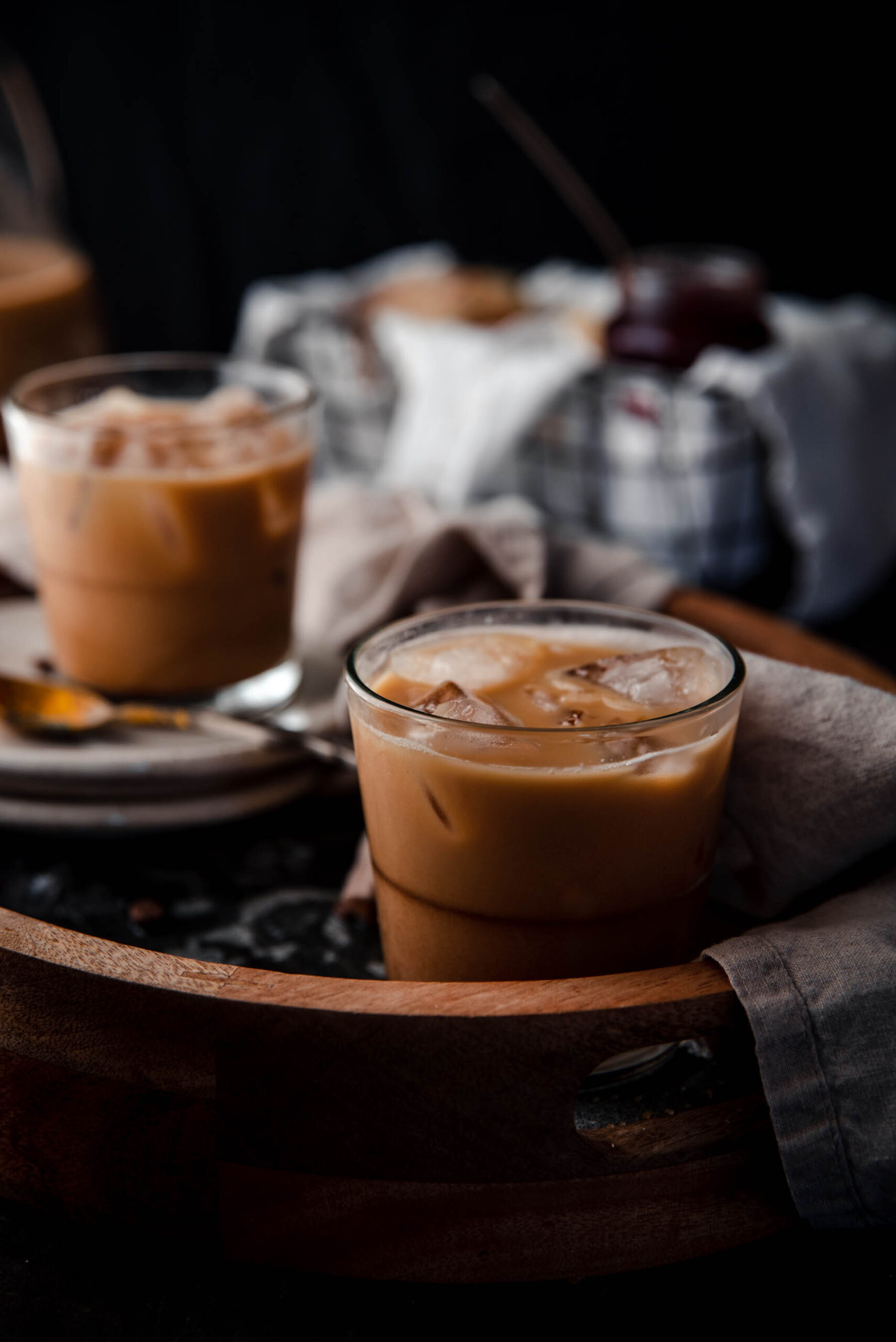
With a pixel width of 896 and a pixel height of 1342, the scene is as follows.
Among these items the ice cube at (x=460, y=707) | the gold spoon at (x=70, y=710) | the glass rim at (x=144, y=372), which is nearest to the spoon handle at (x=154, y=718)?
the gold spoon at (x=70, y=710)

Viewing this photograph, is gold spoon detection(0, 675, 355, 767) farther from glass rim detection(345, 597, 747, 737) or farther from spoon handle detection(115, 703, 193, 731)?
glass rim detection(345, 597, 747, 737)

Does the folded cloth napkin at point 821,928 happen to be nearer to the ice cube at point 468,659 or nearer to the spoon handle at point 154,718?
the ice cube at point 468,659

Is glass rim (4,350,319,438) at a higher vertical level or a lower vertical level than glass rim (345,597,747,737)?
higher

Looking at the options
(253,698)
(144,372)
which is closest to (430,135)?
(144,372)

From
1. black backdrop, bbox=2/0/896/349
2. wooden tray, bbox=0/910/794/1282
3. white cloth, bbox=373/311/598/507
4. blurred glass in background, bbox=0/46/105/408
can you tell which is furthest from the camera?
black backdrop, bbox=2/0/896/349

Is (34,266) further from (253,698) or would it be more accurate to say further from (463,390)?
(253,698)

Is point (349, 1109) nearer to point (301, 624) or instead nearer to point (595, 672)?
point (595, 672)

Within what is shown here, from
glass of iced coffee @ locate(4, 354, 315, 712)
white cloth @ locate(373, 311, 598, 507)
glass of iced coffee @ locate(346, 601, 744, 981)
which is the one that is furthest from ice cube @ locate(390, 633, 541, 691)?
white cloth @ locate(373, 311, 598, 507)
